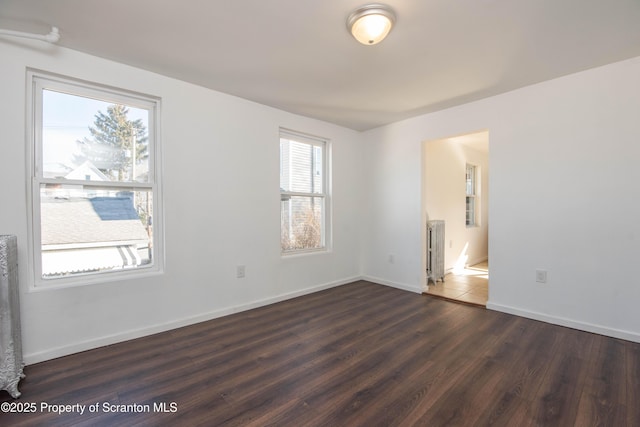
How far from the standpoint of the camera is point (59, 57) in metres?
2.21

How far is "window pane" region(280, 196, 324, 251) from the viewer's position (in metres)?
3.79

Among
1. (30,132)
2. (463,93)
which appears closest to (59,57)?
(30,132)

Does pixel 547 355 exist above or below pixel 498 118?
below

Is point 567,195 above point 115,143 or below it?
below

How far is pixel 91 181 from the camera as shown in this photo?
2.39 meters

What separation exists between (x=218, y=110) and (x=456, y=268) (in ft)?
15.7

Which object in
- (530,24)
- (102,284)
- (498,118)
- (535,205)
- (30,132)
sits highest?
(530,24)

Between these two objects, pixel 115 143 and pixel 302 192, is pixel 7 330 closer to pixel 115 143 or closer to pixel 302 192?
pixel 115 143

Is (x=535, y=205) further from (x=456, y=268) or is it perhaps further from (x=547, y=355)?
(x=456, y=268)

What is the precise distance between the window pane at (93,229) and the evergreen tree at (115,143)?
21 cm

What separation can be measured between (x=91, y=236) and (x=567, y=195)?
441 centimetres

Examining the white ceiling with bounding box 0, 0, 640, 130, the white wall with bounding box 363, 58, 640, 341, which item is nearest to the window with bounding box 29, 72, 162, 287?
the white ceiling with bounding box 0, 0, 640, 130

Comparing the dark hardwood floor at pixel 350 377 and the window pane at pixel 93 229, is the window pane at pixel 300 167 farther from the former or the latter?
the dark hardwood floor at pixel 350 377

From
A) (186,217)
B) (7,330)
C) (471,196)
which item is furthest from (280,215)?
(471,196)
